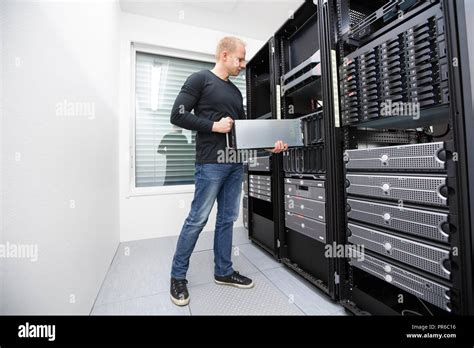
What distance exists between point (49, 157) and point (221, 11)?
2383 mm

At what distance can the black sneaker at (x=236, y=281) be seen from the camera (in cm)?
134

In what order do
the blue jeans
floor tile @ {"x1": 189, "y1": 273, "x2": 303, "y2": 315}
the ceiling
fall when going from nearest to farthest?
1. floor tile @ {"x1": 189, "y1": 273, "x2": 303, "y2": 315}
2. the blue jeans
3. the ceiling

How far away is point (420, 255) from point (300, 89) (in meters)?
1.14

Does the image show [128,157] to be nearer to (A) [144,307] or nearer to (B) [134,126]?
(B) [134,126]

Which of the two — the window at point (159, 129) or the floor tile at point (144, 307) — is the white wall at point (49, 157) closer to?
the floor tile at point (144, 307)

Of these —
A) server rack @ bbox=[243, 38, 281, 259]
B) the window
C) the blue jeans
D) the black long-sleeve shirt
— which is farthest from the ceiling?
the blue jeans

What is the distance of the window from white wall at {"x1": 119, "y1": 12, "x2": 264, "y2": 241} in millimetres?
165

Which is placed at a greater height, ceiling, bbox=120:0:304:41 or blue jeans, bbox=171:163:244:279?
ceiling, bbox=120:0:304:41

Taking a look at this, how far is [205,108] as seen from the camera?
128 centimetres

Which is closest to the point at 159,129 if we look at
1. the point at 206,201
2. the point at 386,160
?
the point at 206,201

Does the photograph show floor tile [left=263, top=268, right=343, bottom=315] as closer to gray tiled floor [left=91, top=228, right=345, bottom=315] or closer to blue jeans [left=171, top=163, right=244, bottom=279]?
gray tiled floor [left=91, top=228, right=345, bottom=315]

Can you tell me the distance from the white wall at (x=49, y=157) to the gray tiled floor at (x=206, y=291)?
0.65 feet

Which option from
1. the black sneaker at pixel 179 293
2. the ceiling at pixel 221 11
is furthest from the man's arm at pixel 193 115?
the ceiling at pixel 221 11

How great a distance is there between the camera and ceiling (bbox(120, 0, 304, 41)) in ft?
7.29
